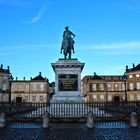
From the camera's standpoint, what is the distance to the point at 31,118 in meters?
24.3

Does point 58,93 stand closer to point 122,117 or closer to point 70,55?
point 70,55

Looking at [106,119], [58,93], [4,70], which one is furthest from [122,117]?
[4,70]

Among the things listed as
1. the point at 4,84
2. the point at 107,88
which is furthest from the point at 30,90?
the point at 107,88

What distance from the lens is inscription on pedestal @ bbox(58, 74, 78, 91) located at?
2852 cm

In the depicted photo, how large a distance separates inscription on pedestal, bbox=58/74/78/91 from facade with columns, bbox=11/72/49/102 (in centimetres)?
8059

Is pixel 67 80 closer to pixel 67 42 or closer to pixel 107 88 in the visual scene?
pixel 67 42

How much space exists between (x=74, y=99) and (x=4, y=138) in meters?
14.3

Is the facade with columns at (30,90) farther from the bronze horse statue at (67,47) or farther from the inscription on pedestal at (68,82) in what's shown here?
the inscription on pedestal at (68,82)

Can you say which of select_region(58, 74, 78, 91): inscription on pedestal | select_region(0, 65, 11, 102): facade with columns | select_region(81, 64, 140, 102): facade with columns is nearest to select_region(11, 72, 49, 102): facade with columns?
select_region(0, 65, 11, 102): facade with columns

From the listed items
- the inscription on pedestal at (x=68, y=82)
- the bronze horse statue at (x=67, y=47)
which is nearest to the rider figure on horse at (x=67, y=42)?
the bronze horse statue at (x=67, y=47)

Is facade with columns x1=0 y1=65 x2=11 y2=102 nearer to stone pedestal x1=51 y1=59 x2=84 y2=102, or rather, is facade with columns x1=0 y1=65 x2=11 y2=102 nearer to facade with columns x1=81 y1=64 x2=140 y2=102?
facade with columns x1=81 y1=64 x2=140 y2=102

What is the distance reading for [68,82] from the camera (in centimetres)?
2880

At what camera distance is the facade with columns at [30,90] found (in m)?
109

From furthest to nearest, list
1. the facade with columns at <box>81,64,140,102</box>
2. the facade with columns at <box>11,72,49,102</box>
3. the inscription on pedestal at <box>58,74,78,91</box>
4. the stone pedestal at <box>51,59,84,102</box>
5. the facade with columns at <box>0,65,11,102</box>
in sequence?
the facade with columns at <box>11,72,49,102</box>
the facade with columns at <box>81,64,140,102</box>
the facade with columns at <box>0,65,11,102</box>
the inscription on pedestal at <box>58,74,78,91</box>
the stone pedestal at <box>51,59,84,102</box>
